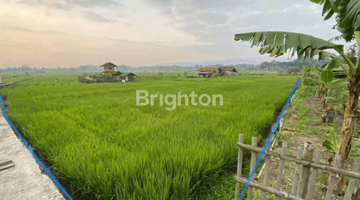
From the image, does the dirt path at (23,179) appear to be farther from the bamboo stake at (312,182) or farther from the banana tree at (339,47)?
the banana tree at (339,47)

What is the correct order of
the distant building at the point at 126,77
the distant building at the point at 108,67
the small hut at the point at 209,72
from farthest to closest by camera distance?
the small hut at the point at 209,72, the distant building at the point at 108,67, the distant building at the point at 126,77

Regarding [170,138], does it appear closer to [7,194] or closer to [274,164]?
[274,164]

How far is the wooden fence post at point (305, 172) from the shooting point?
4.58ft

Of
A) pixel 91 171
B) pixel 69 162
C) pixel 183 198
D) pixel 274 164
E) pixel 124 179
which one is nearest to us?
pixel 183 198

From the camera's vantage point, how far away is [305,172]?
1461mm

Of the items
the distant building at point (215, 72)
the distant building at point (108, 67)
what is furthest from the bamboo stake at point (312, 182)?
the distant building at point (215, 72)

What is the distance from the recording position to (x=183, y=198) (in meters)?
1.87

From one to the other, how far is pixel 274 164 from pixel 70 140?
3.80 m

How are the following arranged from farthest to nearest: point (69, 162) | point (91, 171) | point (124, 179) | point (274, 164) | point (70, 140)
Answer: point (70, 140), point (274, 164), point (69, 162), point (91, 171), point (124, 179)

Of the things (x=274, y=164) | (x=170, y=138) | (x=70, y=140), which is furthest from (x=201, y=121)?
(x=70, y=140)

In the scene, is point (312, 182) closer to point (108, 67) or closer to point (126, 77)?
point (126, 77)

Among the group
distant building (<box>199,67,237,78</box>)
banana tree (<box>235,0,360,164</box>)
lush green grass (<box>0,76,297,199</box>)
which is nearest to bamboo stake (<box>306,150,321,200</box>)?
banana tree (<box>235,0,360,164</box>)

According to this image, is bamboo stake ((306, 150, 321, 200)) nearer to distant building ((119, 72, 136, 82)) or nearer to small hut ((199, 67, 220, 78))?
distant building ((119, 72, 136, 82))

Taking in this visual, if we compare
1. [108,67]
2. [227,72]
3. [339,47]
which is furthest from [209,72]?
[339,47]
